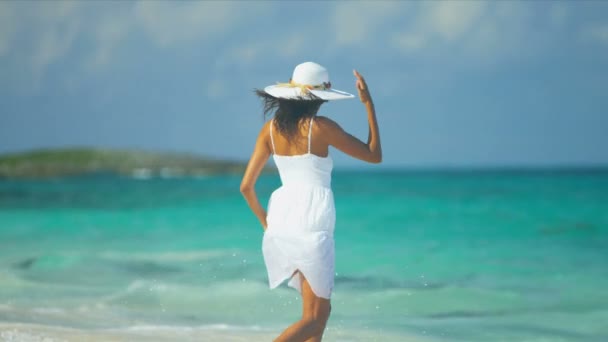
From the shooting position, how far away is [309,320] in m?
4.50

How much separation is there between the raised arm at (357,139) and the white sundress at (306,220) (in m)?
0.09

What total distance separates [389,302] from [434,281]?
2.01 m

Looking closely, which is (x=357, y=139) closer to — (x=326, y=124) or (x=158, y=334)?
(x=326, y=124)

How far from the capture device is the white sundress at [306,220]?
4.43 metres

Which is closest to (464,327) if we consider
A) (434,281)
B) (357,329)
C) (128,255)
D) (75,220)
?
(357,329)

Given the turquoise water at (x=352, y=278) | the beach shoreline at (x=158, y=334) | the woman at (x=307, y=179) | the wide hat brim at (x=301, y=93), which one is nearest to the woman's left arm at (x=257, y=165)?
the woman at (x=307, y=179)

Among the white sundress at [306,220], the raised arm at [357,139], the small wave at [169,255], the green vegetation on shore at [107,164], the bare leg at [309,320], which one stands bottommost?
the green vegetation on shore at [107,164]

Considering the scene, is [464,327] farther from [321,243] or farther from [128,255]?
[128,255]

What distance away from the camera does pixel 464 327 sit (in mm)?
8203

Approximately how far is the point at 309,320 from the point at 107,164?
102m

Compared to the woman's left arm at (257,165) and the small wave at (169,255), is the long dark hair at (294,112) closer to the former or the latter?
the woman's left arm at (257,165)

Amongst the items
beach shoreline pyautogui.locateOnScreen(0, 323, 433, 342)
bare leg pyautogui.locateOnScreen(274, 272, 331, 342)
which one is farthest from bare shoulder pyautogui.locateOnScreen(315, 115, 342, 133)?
beach shoreline pyautogui.locateOnScreen(0, 323, 433, 342)

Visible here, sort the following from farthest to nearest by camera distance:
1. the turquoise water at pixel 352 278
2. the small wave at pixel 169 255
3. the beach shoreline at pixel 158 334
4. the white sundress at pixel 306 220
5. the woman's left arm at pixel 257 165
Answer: the small wave at pixel 169 255
the turquoise water at pixel 352 278
the beach shoreline at pixel 158 334
the woman's left arm at pixel 257 165
the white sundress at pixel 306 220

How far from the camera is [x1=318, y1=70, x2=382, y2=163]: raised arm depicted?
14.6 ft
